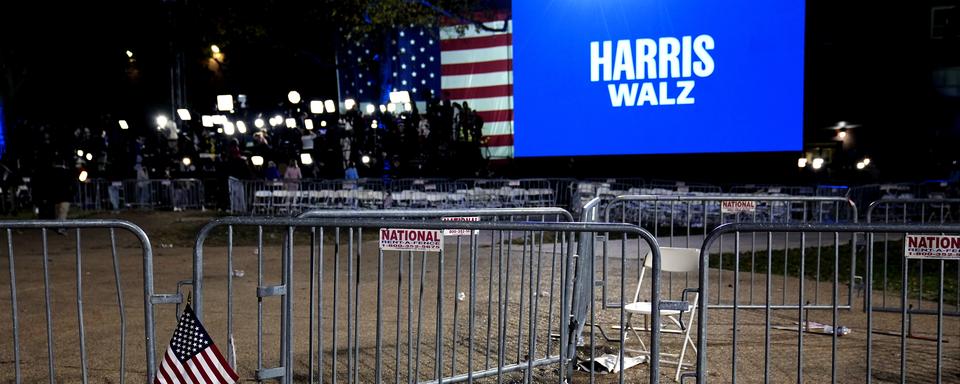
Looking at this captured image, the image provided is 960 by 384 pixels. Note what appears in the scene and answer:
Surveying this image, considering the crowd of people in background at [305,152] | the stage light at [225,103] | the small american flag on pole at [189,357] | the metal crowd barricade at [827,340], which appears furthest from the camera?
the stage light at [225,103]

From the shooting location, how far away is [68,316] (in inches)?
329

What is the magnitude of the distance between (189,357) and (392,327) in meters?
3.27

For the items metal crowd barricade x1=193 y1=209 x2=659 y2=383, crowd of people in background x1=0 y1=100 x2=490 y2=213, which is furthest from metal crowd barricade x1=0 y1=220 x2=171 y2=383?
crowd of people in background x1=0 y1=100 x2=490 y2=213

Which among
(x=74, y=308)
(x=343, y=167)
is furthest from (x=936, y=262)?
(x=343, y=167)

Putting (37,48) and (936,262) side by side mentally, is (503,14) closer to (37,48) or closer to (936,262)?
(936,262)

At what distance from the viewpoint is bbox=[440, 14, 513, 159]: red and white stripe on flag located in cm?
2591

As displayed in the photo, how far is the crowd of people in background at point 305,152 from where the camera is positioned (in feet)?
80.8

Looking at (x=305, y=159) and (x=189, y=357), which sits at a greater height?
(x=305, y=159)

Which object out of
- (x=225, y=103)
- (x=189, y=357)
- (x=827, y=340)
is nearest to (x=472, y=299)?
(x=189, y=357)

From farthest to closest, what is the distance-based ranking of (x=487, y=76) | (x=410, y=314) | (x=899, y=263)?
(x=487, y=76) → (x=899, y=263) → (x=410, y=314)

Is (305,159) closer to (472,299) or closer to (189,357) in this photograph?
(189,357)

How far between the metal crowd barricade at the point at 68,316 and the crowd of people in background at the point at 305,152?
39.8 ft

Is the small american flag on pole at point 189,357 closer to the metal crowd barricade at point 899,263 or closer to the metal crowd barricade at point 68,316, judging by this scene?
the metal crowd barricade at point 68,316

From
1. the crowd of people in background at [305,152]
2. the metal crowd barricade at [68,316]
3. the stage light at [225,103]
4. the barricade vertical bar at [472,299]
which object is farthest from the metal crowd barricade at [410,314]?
the stage light at [225,103]
